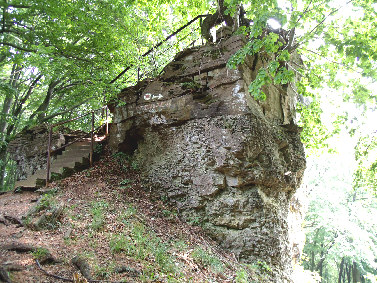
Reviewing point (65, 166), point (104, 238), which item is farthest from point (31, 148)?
point (104, 238)

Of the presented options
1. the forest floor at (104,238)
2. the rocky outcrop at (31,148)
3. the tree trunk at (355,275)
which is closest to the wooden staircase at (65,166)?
the forest floor at (104,238)

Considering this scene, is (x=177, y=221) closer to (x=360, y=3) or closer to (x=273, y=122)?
(x=273, y=122)

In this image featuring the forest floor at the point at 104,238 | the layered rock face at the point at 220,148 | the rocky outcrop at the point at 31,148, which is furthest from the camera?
the rocky outcrop at the point at 31,148

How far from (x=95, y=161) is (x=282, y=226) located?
592 centimetres

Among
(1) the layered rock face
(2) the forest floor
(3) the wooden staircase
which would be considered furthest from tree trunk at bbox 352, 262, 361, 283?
(3) the wooden staircase

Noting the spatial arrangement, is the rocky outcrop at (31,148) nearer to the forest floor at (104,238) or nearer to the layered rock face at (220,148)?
the forest floor at (104,238)

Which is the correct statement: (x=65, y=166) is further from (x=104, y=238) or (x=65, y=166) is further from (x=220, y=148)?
(x=220, y=148)

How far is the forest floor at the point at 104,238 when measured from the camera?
373cm

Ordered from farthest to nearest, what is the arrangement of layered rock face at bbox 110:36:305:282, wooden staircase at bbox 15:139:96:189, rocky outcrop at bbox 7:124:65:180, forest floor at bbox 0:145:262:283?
rocky outcrop at bbox 7:124:65:180
wooden staircase at bbox 15:139:96:189
layered rock face at bbox 110:36:305:282
forest floor at bbox 0:145:262:283

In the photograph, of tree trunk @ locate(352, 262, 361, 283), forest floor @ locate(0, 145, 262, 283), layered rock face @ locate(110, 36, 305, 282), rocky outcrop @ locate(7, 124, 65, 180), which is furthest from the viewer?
tree trunk @ locate(352, 262, 361, 283)

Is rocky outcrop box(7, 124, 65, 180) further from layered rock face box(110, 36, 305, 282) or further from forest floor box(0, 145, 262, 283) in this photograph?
layered rock face box(110, 36, 305, 282)

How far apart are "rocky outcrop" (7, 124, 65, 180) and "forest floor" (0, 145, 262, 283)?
2.45m

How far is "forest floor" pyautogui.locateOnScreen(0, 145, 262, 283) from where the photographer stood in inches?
147

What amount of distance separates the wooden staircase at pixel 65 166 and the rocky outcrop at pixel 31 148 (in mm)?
1075
